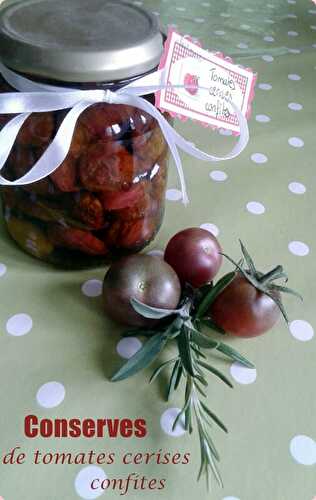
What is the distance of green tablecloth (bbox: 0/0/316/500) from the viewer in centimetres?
31

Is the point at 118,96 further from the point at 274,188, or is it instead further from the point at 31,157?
the point at 274,188

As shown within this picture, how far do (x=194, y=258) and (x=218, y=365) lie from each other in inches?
3.5

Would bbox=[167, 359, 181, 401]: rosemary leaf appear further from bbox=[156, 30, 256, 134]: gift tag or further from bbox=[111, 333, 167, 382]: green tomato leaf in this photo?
bbox=[156, 30, 256, 134]: gift tag

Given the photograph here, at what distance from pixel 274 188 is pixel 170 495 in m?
0.37

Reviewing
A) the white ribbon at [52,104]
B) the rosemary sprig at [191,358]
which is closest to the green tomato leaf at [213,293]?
the rosemary sprig at [191,358]

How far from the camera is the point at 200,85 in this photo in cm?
40

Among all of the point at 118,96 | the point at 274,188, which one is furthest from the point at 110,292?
the point at 274,188

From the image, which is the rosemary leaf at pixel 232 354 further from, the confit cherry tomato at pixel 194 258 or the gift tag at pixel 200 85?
the gift tag at pixel 200 85

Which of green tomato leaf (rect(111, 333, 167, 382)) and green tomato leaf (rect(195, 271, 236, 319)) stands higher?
green tomato leaf (rect(195, 271, 236, 319))

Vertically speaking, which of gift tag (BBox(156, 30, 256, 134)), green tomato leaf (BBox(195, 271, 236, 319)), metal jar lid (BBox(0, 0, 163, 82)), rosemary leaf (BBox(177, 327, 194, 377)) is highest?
metal jar lid (BBox(0, 0, 163, 82))

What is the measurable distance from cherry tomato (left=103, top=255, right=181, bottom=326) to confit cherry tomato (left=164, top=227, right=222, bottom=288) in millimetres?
25

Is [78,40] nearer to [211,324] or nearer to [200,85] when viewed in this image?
[200,85]

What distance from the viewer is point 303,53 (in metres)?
0.85

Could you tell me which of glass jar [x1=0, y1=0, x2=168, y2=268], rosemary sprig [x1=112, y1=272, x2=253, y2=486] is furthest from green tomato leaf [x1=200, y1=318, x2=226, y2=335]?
glass jar [x1=0, y1=0, x2=168, y2=268]
